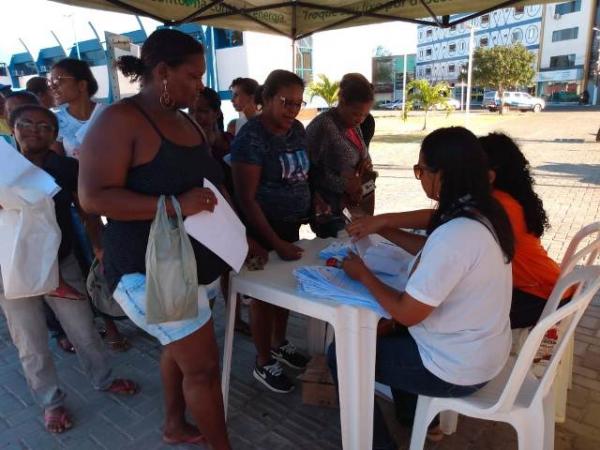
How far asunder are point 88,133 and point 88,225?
39.2 inches

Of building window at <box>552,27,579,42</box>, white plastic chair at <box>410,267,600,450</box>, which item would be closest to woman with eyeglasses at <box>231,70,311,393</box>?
white plastic chair at <box>410,267,600,450</box>

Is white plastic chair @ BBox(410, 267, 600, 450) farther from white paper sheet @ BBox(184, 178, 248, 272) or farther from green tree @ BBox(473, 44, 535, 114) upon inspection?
green tree @ BBox(473, 44, 535, 114)

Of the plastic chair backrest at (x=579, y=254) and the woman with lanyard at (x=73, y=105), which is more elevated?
the woman with lanyard at (x=73, y=105)

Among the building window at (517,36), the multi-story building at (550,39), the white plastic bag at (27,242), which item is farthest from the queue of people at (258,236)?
the building window at (517,36)

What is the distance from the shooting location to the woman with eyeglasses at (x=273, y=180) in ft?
6.86

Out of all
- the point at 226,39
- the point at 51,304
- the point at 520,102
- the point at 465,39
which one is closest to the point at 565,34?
the point at 465,39

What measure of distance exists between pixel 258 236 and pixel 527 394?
1268mm

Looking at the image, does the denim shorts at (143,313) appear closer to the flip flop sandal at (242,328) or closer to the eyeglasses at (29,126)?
the eyeglasses at (29,126)

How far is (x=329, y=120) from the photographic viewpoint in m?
2.91

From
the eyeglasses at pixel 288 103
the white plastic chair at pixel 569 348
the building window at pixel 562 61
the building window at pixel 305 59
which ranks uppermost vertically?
the building window at pixel 562 61

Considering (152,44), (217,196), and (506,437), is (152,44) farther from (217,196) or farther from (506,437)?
(506,437)

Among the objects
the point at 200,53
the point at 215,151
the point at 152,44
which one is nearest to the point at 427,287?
the point at 200,53

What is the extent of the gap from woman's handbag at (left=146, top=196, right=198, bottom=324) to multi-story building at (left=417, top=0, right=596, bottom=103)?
40950mm

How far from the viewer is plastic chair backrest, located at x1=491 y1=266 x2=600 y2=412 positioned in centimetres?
136
